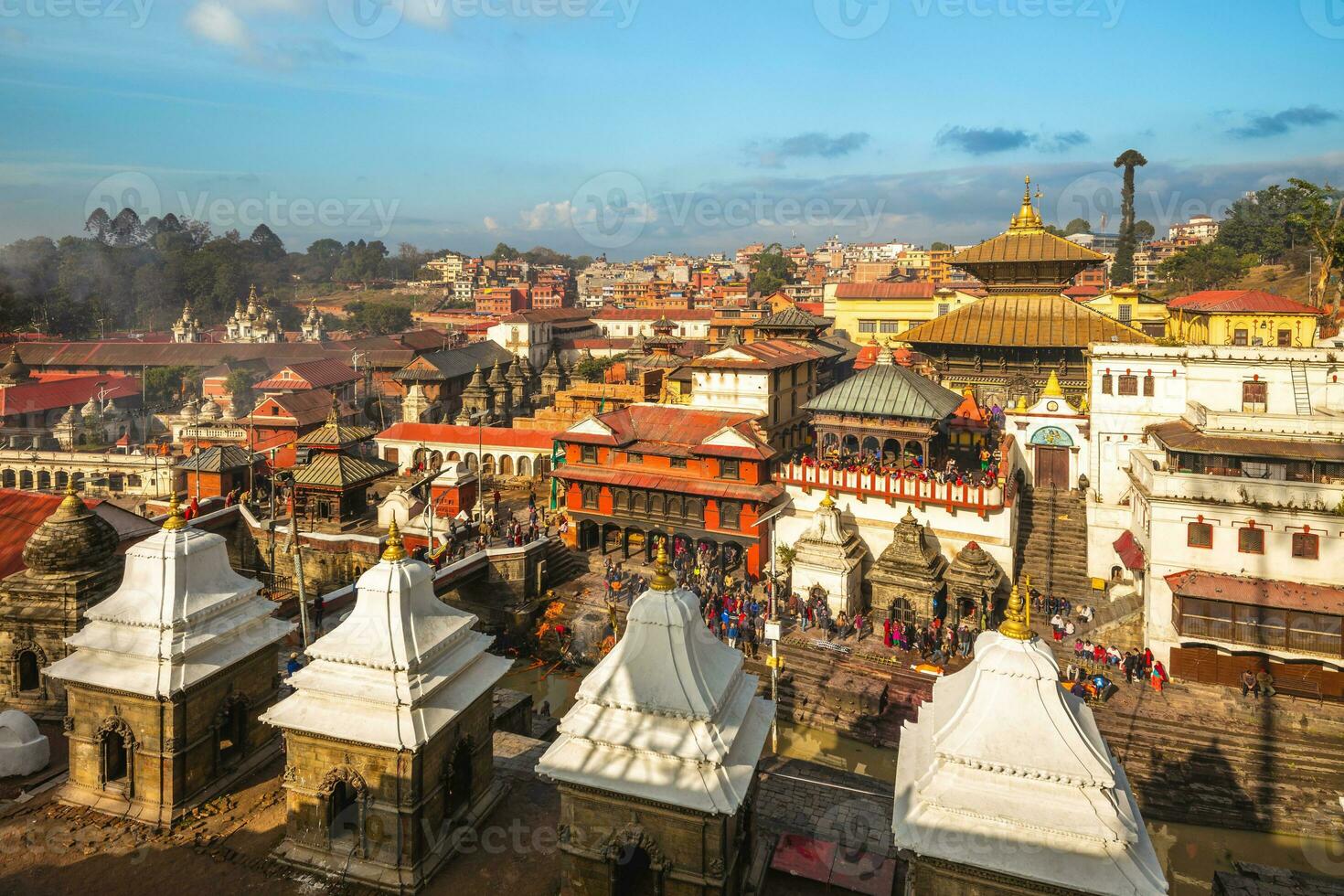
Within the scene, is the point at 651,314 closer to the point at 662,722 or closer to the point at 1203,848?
the point at 1203,848

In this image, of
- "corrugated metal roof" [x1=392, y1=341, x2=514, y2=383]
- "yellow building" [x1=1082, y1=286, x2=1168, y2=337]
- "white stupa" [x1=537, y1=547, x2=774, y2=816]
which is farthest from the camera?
"corrugated metal roof" [x1=392, y1=341, x2=514, y2=383]

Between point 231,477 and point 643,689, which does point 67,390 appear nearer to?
point 231,477

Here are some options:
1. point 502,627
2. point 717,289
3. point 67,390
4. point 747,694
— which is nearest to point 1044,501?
point 502,627

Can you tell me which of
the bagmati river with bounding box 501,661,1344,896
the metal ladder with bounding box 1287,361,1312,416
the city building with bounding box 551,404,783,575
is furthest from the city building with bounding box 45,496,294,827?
the metal ladder with bounding box 1287,361,1312,416

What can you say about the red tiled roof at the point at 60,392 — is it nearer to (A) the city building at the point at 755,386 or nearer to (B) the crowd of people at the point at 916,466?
(A) the city building at the point at 755,386

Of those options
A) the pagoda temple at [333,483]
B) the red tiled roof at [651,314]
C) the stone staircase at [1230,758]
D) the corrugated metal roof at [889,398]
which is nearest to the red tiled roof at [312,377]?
the pagoda temple at [333,483]

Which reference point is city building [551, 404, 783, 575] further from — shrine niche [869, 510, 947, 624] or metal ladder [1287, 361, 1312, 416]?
metal ladder [1287, 361, 1312, 416]
